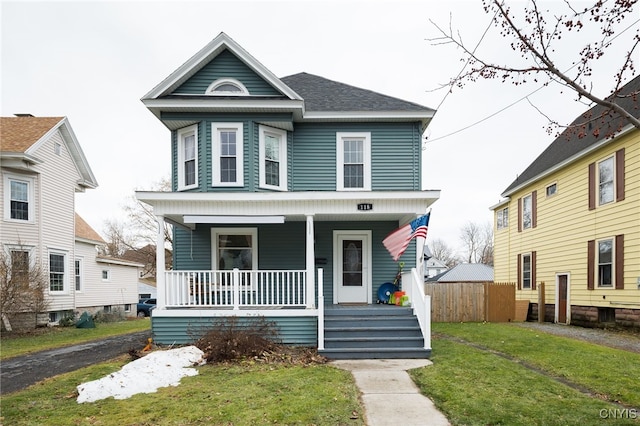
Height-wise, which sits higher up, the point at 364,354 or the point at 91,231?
the point at 91,231

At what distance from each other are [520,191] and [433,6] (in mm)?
15754

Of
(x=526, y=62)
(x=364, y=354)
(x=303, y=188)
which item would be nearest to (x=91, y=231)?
(x=303, y=188)

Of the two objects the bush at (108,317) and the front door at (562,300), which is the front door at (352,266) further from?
the bush at (108,317)

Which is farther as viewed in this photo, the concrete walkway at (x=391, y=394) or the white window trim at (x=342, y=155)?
the white window trim at (x=342, y=155)

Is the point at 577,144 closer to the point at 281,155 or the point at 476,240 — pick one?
the point at 281,155

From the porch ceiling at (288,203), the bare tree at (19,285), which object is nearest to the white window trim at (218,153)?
the porch ceiling at (288,203)

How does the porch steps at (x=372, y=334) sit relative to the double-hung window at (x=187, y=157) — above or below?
below

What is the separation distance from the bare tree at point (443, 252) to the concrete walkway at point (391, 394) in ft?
238

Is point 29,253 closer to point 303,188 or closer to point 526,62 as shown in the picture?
point 303,188

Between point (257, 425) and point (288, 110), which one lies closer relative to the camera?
point (257, 425)

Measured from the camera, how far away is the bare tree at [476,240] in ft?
228

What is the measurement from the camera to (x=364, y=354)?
773 cm

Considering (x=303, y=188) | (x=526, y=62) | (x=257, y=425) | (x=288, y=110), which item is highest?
(x=288, y=110)

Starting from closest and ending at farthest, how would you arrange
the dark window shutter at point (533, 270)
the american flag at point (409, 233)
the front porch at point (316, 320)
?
the front porch at point (316, 320)
the american flag at point (409, 233)
the dark window shutter at point (533, 270)
